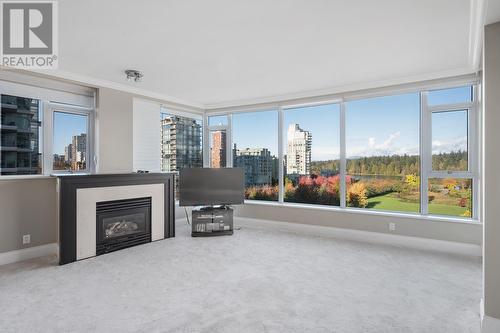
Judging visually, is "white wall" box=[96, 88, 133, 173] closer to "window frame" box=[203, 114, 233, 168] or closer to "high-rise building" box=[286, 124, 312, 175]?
"window frame" box=[203, 114, 233, 168]

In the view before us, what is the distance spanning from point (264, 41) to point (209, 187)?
283 cm

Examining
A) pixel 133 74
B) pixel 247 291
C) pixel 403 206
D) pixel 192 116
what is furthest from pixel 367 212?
pixel 133 74

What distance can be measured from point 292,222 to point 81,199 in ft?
11.0

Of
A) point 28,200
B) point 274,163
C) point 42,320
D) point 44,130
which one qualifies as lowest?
point 42,320

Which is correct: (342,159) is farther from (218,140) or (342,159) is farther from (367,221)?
(218,140)

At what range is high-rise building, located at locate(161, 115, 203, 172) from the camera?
5.53 m

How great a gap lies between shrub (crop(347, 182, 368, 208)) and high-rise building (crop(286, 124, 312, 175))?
2.76 ft

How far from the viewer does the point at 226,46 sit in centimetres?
303

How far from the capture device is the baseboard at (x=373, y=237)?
3.81 meters

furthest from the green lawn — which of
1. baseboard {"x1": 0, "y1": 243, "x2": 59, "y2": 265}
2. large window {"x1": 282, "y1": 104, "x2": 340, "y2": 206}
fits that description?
baseboard {"x1": 0, "y1": 243, "x2": 59, "y2": 265}

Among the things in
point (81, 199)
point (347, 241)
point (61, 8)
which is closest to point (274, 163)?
point (347, 241)

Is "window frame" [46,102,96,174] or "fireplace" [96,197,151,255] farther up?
"window frame" [46,102,96,174]

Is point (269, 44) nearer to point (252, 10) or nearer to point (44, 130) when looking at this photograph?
point (252, 10)

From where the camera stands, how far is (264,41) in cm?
291
